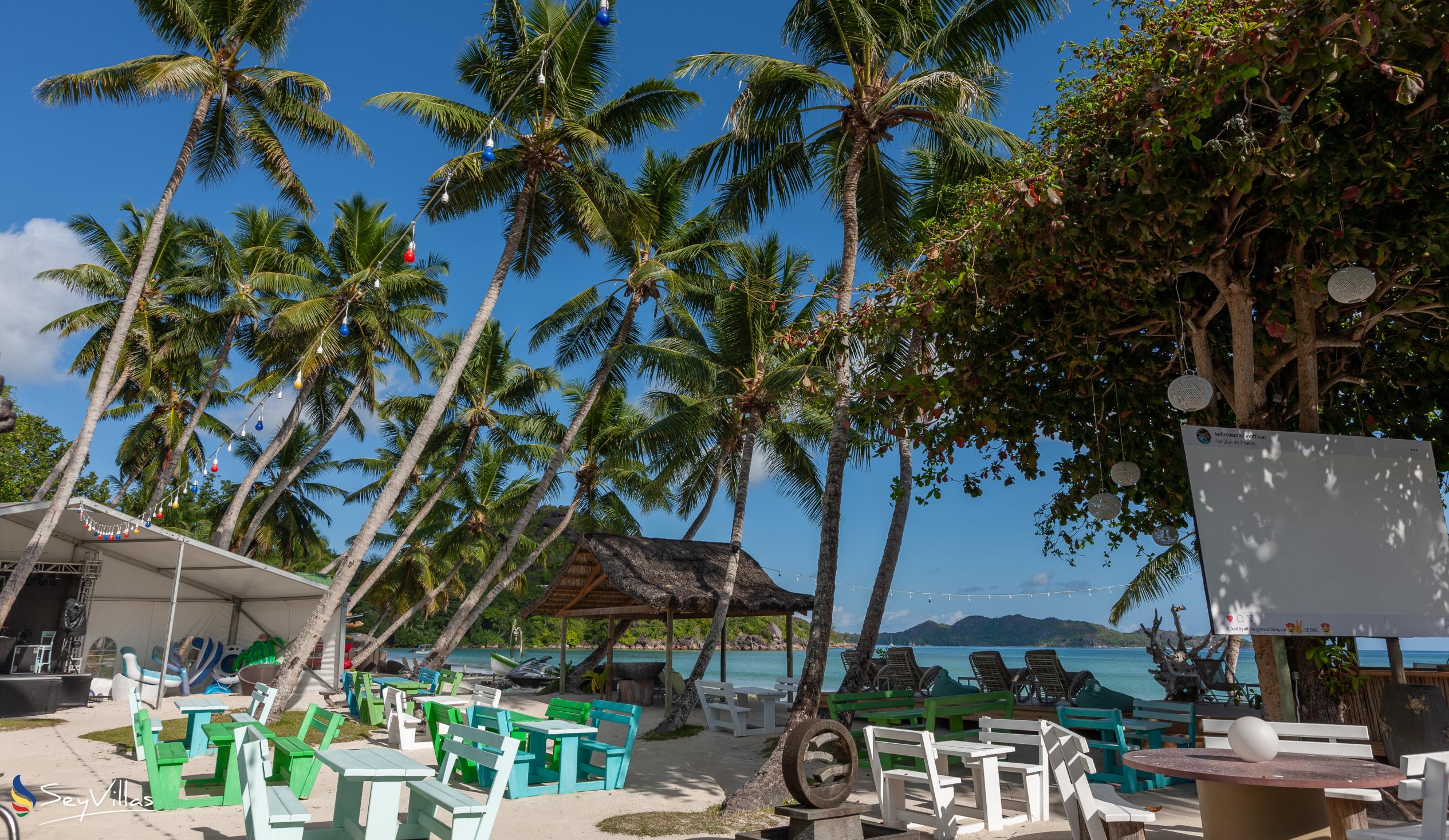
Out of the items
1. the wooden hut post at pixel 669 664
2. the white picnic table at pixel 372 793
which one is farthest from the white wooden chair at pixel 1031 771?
the wooden hut post at pixel 669 664

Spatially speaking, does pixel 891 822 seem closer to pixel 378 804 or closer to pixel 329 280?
pixel 378 804

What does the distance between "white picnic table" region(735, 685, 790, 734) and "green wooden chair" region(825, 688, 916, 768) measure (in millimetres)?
1768

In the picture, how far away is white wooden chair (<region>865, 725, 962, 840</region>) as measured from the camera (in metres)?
6.09

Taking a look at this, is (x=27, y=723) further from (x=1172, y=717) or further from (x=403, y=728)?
(x=1172, y=717)

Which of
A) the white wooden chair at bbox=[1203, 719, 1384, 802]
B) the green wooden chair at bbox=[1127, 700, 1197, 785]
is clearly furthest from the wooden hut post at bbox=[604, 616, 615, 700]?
the white wooden chair at bbox=[1203, 719, 1384, 802]

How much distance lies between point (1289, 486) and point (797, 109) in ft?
24.0

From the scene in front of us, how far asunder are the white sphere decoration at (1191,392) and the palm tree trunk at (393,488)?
1081cm

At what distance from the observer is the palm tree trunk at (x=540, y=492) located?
18156 millimetres

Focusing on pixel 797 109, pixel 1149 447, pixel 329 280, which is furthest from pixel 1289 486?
pixel 329 280

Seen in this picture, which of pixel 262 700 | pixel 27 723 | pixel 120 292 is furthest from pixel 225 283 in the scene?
pixel 262 700

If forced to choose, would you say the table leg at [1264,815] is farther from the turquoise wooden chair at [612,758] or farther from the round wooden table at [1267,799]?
the turquoise wooden chair at [612,758]

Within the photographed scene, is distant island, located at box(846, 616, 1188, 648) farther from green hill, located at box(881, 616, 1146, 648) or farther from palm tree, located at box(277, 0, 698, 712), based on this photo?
palm tree, located at box(277, 0, 698, 712)

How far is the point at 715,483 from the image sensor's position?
1992 cm

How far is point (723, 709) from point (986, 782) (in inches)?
290
